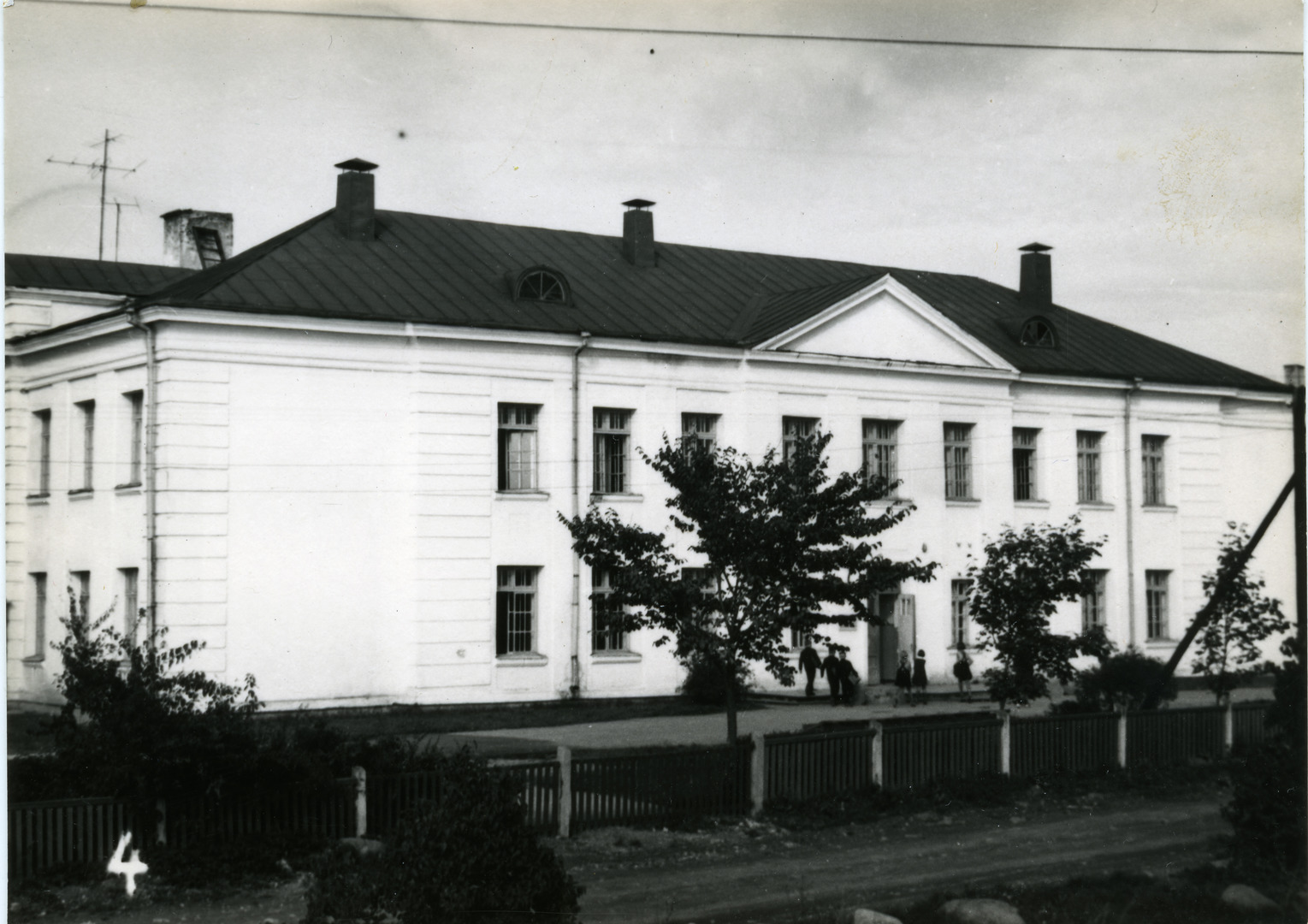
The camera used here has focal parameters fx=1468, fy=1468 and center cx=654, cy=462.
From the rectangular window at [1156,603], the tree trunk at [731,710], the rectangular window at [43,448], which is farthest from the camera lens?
the rectangular window at [1156,603]

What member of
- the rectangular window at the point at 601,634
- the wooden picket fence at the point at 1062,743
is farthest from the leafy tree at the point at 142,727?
the rectangular window at the point at 601,634

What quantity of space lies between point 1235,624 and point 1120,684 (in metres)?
2.34

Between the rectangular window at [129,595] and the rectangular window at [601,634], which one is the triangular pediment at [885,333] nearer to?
the rectangular window at [601,634]

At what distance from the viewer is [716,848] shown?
1510 centimetres

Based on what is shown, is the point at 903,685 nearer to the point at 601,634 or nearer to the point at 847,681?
the point at 847,681

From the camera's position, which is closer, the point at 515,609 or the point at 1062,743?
the point at 1062,743

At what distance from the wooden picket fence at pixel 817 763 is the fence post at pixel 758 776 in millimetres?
57

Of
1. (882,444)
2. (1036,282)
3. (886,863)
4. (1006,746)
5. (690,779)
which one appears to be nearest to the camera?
(886,863)

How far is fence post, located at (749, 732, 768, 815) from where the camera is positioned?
16469 mm

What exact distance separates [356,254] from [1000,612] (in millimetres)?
14127

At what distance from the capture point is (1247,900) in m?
11.6

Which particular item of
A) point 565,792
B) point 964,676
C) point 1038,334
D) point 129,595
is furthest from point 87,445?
point 1038,334

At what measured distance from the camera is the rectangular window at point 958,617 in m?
32.1

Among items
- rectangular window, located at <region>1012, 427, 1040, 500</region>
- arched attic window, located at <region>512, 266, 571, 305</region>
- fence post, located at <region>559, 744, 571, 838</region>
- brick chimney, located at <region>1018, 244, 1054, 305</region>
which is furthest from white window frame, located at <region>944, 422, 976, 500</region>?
fence post, located at <region>559, 744, 571, 838</region>
